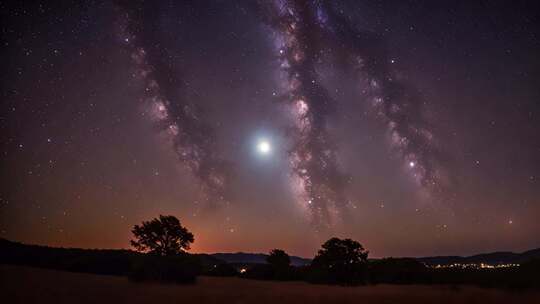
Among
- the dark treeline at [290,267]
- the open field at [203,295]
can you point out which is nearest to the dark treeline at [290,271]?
the dark treeline at [290,267]

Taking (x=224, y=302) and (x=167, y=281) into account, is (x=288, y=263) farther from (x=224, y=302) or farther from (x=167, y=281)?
(x=224, y=302)

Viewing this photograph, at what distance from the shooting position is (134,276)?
31281 mm

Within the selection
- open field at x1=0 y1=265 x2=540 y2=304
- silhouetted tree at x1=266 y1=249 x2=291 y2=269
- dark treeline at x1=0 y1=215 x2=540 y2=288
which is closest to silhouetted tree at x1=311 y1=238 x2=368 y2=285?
dark treeline at x1=0 y1=215 x2=540 y2=288

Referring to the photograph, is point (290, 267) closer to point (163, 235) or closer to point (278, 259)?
→ point (278, 259)

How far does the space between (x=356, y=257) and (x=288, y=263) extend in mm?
12227

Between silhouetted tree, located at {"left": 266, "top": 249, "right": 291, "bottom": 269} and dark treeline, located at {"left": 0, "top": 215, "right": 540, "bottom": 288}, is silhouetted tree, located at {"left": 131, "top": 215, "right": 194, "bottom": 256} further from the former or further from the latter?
silhouetted tree, located at {"left": 266, "top": 249, "right": 291, "bottom": 269}

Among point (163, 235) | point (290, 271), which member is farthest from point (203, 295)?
point (290, 271)

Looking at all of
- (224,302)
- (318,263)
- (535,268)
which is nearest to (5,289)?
(224,302)

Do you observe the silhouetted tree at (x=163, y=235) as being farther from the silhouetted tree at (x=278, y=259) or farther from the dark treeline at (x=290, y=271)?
the silhouetted tree at (x=278, y=259)

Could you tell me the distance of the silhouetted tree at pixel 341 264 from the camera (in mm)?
36719

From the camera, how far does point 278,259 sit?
46.5 meters

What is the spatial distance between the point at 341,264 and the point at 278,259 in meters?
11.7

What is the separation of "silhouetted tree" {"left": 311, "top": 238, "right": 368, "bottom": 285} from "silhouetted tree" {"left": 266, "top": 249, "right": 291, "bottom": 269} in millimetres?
7779

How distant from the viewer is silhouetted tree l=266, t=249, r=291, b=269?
46.0 metres
